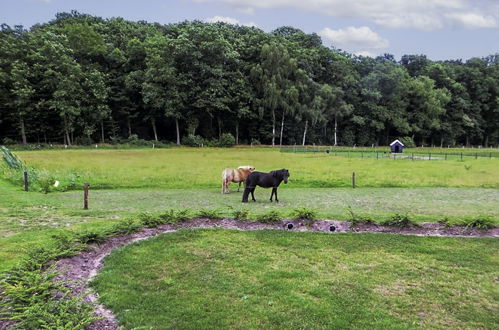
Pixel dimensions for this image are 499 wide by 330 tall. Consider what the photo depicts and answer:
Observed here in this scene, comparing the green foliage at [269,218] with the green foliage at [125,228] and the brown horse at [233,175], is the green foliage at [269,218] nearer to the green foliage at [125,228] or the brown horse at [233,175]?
the green foliage at [125,228]

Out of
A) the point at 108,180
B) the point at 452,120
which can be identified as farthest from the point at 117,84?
the point at 452,120

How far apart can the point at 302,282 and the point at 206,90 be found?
62.6 metres

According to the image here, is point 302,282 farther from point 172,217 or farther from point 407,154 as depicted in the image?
point 407,154

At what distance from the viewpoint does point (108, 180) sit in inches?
1027

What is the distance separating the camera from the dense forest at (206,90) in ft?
205

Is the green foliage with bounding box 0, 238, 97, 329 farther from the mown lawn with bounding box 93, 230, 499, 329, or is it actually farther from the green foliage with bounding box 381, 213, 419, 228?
the green foliage with bounding box 381, 213, 419, 228

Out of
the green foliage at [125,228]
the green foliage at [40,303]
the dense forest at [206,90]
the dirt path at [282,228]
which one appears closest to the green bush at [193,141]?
the dense forest at [206,90]

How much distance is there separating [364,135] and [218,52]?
39.6m

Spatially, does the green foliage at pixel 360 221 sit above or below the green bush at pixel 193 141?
below

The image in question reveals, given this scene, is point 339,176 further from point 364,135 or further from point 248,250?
point 364,135

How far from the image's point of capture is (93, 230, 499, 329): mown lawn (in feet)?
22.9

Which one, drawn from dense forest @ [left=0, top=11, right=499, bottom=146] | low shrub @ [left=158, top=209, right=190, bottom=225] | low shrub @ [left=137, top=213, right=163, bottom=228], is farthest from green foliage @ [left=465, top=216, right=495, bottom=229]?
dense forest @ [left=0, top=11, right=499, bottom=146]

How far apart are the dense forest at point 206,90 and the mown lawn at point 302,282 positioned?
187 ft

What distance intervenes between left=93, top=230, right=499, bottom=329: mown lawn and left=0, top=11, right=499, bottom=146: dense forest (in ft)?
187
